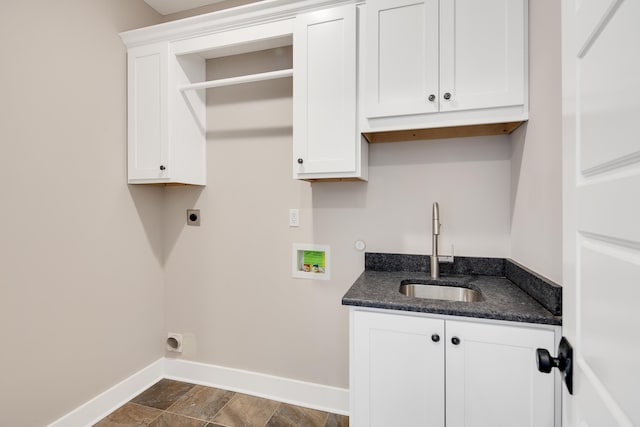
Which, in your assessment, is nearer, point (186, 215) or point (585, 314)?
point (585, 314)

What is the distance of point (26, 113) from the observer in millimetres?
1644

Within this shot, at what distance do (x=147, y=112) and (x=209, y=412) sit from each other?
1.99m

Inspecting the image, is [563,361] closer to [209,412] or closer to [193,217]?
[209,412]

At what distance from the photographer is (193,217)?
2.42m

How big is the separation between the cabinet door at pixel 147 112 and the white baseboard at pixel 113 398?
1391 mm

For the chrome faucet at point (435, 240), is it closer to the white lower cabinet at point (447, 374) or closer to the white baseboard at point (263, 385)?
the white lower cabinet at point (447, 374)

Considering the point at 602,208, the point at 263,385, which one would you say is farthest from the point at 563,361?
the point at 263,385

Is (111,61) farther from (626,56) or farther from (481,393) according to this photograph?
(481,393)

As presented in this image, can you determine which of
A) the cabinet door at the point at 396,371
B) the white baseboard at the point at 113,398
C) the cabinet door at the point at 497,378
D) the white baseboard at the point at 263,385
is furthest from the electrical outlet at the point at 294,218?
the white baseboard at the point at 113,398

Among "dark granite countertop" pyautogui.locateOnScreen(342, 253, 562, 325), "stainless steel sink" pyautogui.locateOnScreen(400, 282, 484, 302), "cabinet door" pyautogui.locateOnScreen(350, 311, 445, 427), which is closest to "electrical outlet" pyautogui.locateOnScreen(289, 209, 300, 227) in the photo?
"dark granite countertop" pyautogui.locateOnScreen(342, 253, 562, 325)

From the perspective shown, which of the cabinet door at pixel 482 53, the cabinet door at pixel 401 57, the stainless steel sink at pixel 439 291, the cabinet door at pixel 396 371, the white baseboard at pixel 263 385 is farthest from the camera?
the white baseboard at pixel 263 385

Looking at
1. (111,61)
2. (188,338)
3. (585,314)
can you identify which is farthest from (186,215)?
(585,314)

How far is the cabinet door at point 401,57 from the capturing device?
1.54 metres

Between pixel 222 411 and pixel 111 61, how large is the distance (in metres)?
2.37
